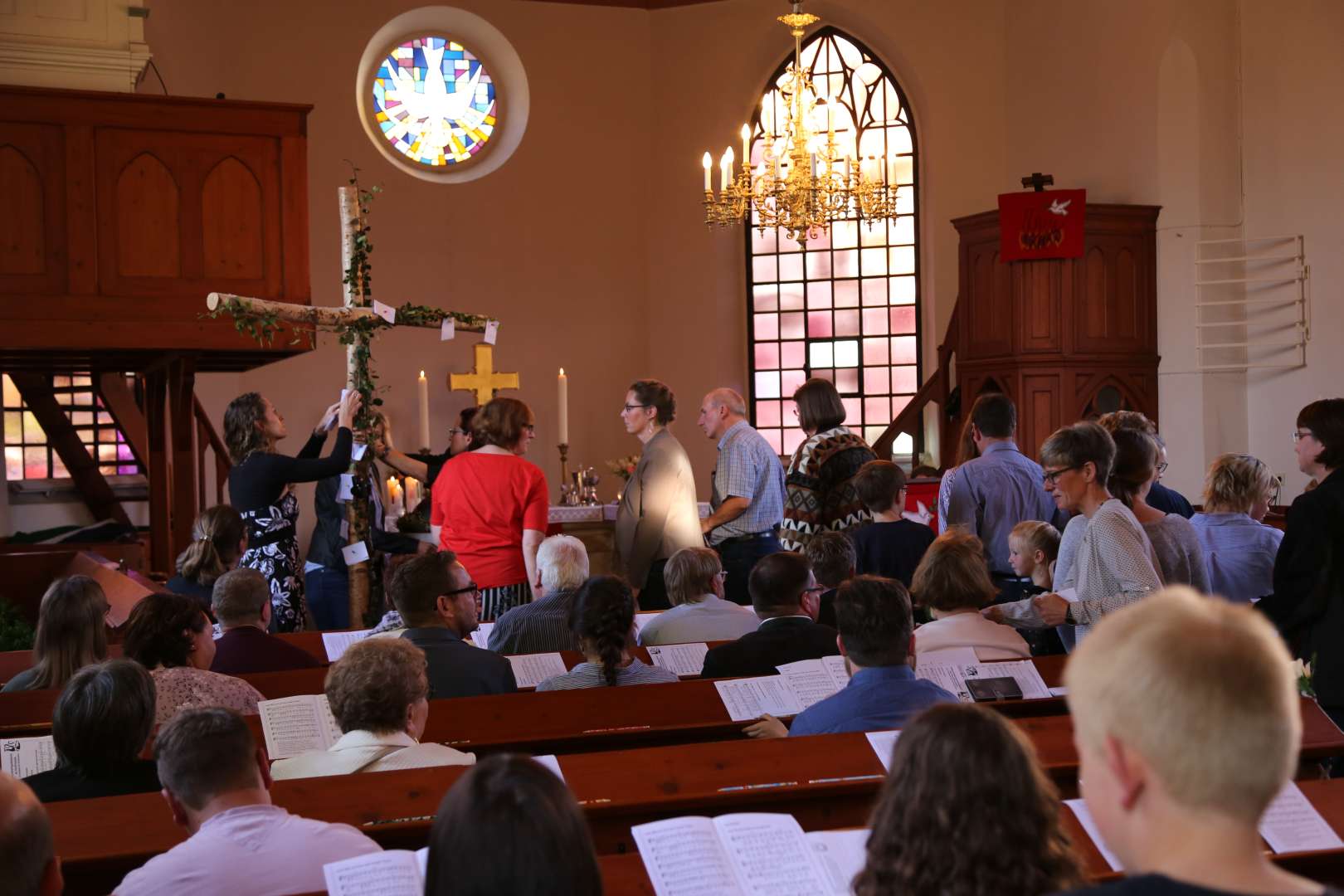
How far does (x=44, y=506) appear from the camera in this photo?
1040 centimetres

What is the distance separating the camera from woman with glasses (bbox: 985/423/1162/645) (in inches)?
151

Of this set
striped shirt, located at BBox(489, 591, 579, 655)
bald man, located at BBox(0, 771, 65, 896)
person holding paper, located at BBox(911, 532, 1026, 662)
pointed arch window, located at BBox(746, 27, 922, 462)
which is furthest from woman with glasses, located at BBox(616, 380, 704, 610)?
pointed arch window, located at BBox(746, 27, 922, 462)

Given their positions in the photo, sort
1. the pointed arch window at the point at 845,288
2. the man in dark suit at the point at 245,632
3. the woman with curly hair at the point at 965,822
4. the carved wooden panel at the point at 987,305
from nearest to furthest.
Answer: the woman with curly hair at the point at 965,822, the man in dark suit at the point at 245,632, the carved wooden panel at the point at 987,305, the pointed arch window at the point at 845,288

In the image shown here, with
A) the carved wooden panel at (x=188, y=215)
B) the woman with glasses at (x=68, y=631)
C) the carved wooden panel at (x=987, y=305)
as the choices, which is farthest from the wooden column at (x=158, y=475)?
the carved wooden panel at (x=987, y=305)

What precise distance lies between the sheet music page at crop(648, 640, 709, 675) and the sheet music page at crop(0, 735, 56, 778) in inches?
73.1

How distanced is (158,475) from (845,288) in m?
6.90

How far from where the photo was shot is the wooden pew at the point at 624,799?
2.67 metres

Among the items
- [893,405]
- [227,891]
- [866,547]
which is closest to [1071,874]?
[227,891]

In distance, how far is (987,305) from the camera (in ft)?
36.9

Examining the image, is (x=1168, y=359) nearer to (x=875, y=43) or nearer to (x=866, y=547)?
(x=875, y=43)

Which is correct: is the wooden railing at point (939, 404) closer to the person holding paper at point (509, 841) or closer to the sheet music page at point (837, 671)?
the sheet music page at point (837, 671)

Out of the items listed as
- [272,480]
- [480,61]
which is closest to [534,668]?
[272,480]

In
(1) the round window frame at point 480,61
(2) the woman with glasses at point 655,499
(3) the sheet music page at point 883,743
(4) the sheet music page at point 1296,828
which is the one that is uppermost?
(1) the round window frame at point 480,61

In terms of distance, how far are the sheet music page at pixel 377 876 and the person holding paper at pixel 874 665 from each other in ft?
4.21
